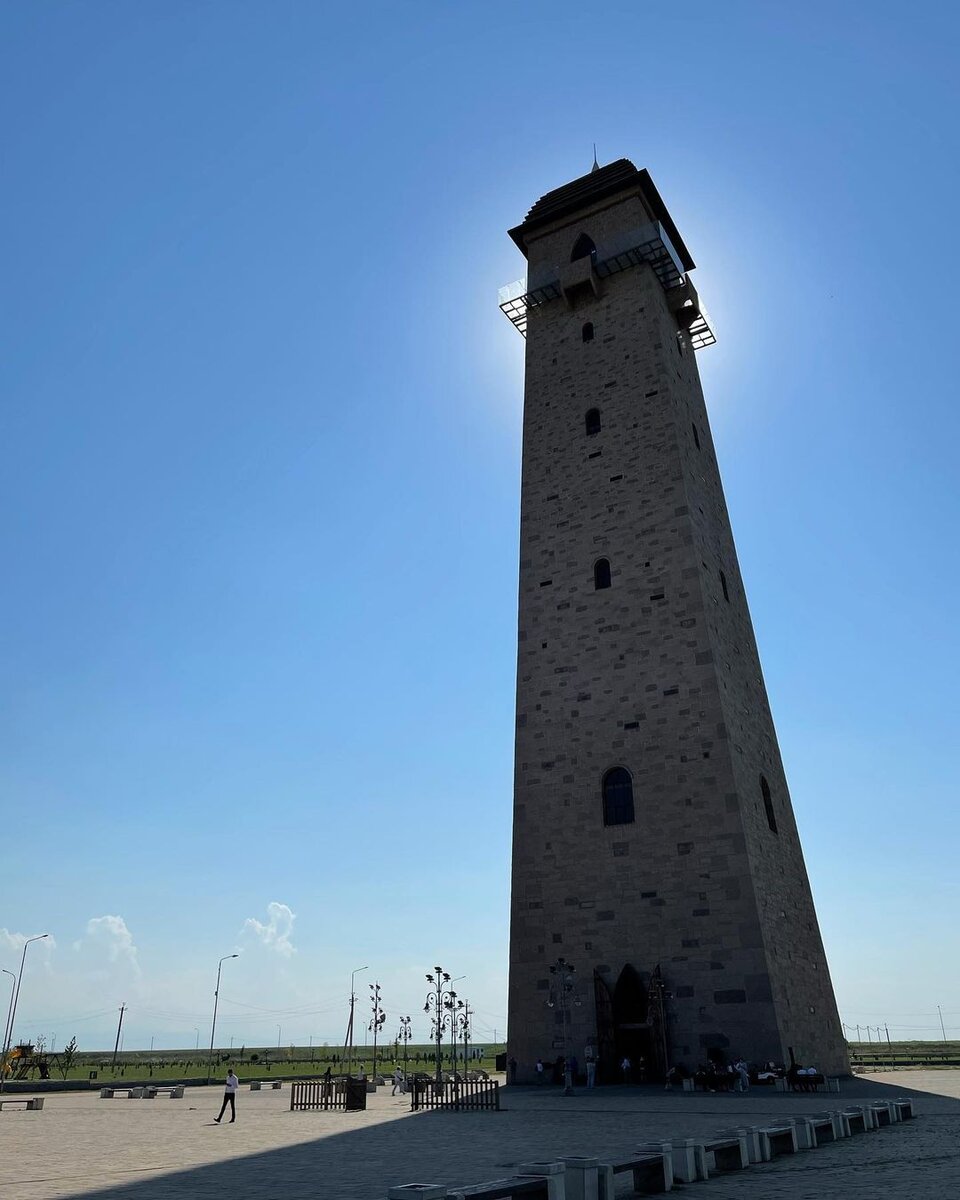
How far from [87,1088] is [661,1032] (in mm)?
34287

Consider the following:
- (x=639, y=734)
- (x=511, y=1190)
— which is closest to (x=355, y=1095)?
(x=639, y=734)

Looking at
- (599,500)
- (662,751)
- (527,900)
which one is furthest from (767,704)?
Result: (527,900)

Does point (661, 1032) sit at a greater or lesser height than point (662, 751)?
lesser

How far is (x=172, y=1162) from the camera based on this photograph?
1319cm

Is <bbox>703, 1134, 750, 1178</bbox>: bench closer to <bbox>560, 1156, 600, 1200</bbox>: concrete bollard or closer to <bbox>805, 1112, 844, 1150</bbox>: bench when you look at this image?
<bbox>805, 1112, 844, 1150</bbox>: bench

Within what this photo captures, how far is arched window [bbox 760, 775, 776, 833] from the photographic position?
30.3 m

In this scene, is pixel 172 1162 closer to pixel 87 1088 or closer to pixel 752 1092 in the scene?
pixel 752 1092

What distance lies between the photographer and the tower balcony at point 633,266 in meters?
38.3

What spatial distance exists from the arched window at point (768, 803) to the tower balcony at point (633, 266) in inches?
861

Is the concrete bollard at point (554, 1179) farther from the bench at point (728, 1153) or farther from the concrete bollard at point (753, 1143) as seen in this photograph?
the concrete bollard at point (753, 1143)

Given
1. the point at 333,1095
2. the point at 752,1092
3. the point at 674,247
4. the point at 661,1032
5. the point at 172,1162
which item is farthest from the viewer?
the point at 674,247

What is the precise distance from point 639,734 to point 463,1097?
1203 cm

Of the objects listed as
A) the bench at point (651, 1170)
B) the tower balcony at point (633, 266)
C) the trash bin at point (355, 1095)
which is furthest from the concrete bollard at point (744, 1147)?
the tower balcony at point (633, 266)

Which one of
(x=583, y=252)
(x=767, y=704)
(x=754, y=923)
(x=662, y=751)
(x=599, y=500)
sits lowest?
(x=754, y=923)
